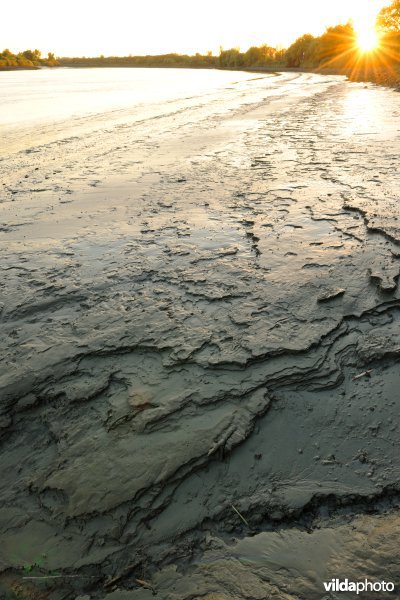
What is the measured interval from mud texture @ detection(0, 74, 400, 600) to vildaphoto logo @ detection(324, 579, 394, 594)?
22 millimetres

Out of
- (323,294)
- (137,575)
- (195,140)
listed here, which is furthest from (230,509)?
(195,140)

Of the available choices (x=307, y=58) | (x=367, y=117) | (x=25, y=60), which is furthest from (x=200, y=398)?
(x=25, y=60)

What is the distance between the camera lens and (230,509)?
1526 mm

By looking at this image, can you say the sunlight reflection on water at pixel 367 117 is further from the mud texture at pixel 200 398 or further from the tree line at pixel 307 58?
the tree line at pixel 307 58

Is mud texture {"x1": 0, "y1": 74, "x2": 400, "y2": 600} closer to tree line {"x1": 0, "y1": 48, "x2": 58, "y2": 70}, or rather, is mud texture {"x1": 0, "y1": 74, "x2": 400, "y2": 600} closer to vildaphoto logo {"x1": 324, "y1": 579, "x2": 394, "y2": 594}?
vildaphoto logo {"x1": 324, "y1": 579, "x2": 394, "y2": 594}

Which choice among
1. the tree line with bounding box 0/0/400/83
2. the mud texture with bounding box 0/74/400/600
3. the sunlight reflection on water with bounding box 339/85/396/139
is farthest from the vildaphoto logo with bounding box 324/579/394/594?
the tree line with bounding box 0/0/400/83

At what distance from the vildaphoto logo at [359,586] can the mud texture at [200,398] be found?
22 millimetres

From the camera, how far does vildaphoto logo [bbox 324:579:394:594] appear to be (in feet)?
4.14

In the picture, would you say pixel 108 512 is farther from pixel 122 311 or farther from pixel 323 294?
pixel 323 294

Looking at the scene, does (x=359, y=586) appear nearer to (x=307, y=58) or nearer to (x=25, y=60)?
(x=307, y=58)

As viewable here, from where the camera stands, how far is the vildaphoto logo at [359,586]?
126cm

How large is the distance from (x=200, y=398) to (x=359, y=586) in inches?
36.1

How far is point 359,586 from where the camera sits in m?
1.27

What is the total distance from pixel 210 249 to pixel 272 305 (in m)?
0.95
